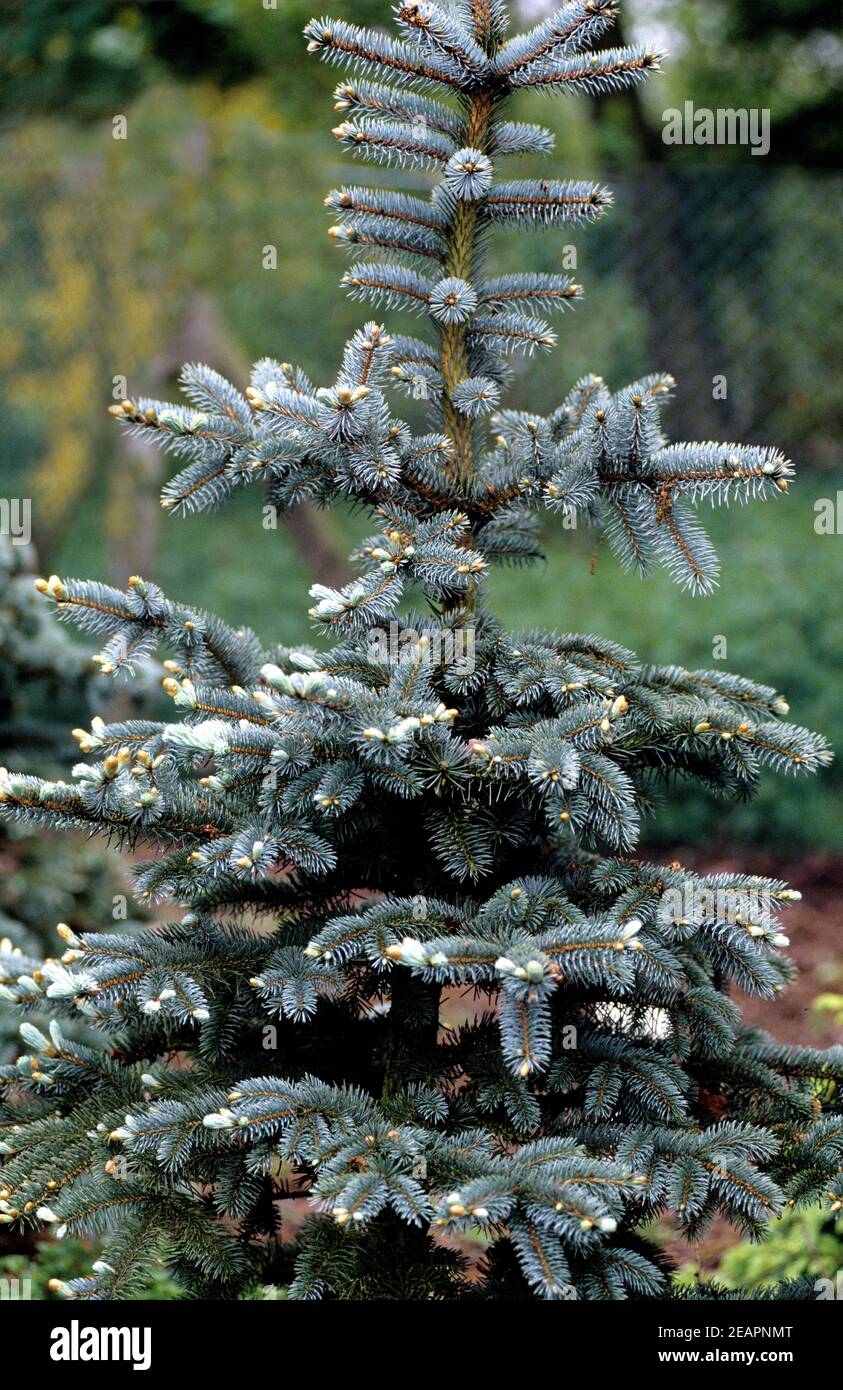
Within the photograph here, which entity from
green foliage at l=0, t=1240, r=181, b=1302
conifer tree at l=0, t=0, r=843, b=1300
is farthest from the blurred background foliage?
conifer tree at l=0, t=0, r=843, b=1300

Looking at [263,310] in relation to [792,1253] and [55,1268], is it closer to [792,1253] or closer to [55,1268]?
[55,1268]

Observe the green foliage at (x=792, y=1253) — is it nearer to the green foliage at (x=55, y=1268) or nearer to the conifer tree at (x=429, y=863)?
the conifer tree at (x=429, y=863)

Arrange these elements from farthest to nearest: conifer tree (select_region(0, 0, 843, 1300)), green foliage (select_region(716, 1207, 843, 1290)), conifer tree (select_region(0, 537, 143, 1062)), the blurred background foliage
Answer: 1. the blurred background foliage
2. conifer tree (select_region(0, 537, 143, 1062))
3. green foliage (select_region(716, 1207, 843, 1290))
4. conifer tree (select_region(0, 0, 843, 1300))

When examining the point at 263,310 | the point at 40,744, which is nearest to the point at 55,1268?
the point at 40,744

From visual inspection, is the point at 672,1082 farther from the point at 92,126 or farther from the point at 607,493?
the point at 92,126

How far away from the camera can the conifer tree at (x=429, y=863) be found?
1965mm

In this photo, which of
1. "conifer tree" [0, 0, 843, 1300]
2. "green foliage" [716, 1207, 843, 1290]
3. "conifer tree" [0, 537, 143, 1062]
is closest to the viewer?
"conifer tree" [0, 0, 843, 1300]

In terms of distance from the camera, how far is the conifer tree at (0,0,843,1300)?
196 centimetres

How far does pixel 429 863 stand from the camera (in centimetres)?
235

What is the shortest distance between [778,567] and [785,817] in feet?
4.30

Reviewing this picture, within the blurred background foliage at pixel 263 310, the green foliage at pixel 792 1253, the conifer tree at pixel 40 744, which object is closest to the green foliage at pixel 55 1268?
the conifer tree at pixel 40 744

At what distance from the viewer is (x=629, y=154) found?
8.95 metres

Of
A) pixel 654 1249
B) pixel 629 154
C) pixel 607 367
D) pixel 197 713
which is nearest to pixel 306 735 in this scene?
pixel 197 713

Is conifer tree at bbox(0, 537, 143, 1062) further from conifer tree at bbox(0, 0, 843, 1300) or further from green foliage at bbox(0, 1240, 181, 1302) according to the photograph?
conifer tree at bbox(0, 0, 843, 1300)
